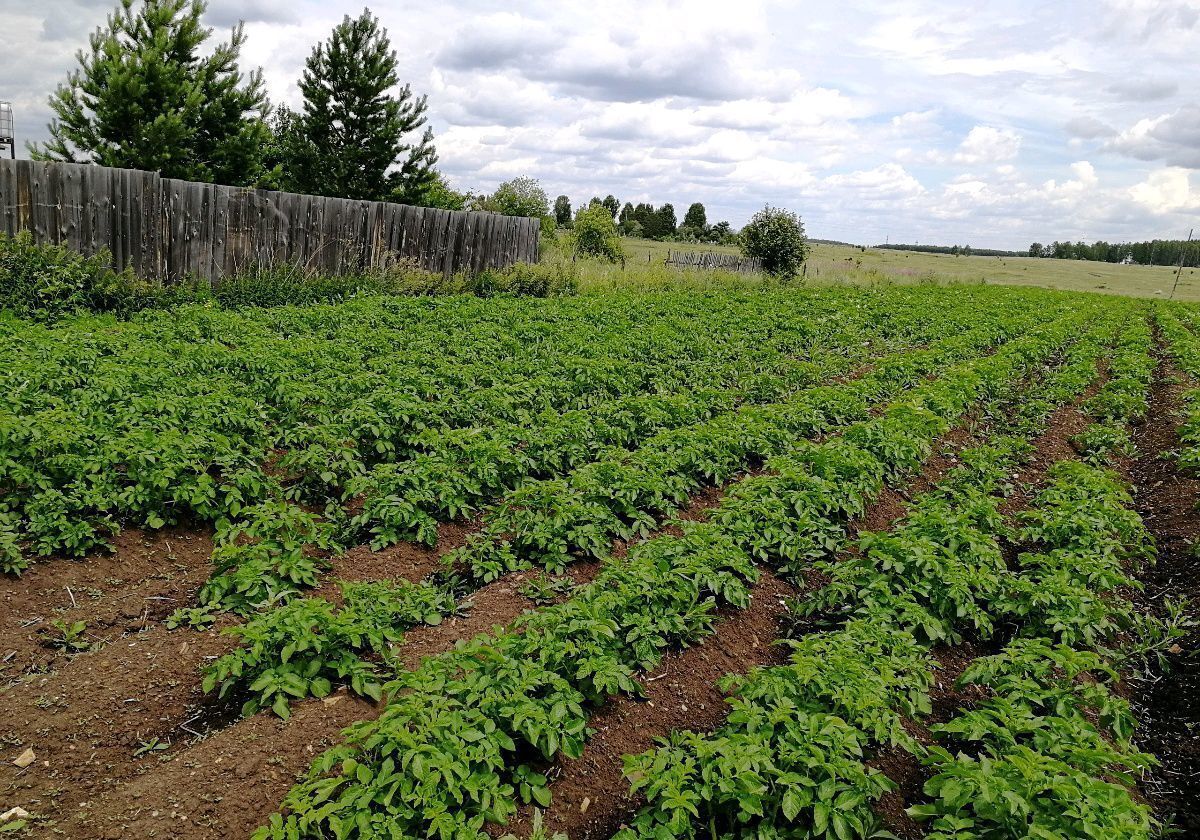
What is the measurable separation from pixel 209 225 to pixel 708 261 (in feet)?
83.4

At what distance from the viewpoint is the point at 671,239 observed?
87.6 meters

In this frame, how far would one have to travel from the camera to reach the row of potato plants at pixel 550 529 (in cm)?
426

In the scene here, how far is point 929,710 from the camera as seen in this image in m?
4.15

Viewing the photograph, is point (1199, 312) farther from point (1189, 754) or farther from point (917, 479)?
point (1189, 754)

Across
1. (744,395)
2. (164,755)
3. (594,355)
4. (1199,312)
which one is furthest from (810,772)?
(1199,312)

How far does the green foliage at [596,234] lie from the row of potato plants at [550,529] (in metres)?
33.5

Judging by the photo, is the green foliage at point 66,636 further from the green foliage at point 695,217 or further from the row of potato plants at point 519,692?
the green foliage at point 695,217

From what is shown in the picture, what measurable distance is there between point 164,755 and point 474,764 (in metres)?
1.81

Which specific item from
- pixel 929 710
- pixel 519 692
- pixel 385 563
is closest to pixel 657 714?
pixel 519 692

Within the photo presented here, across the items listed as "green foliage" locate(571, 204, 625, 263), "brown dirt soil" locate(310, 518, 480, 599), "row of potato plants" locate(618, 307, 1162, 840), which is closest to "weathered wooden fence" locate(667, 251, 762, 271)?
"green foliage" locate(571, 204, 625, 263)

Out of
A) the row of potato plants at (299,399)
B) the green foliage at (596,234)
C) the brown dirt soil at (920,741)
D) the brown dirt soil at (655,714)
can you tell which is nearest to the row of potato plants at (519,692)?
the brown dirt soil at (655,714)

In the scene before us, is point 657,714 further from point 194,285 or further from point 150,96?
point 150,96

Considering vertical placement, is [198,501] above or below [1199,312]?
below

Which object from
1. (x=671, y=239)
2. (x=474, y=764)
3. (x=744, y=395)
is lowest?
(x=474, y=764)
